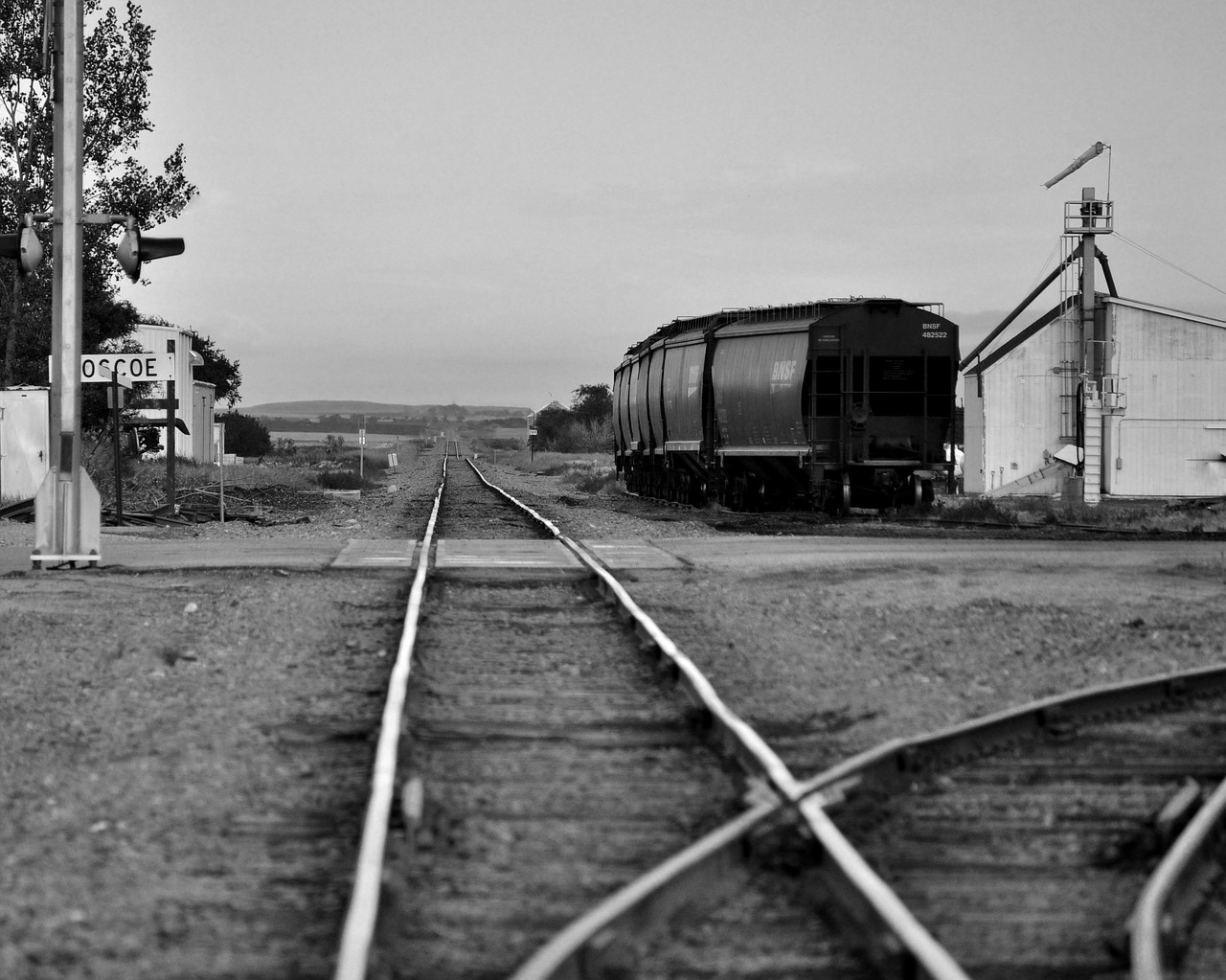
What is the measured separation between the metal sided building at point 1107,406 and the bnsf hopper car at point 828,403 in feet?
52.4

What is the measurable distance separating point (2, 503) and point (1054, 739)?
2477cm

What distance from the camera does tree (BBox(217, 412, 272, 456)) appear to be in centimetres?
11319

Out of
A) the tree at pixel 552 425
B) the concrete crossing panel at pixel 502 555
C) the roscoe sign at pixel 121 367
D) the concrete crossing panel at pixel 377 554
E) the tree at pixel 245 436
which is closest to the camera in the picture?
the concrete crossing panel at pixel 502 555

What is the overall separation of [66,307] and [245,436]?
10376 centimetres

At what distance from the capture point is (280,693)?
8.65 meters

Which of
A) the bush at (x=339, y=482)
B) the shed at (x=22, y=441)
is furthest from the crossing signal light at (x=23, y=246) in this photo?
the bush at (x=339, y=482)

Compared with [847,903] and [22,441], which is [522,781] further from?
[22,441]

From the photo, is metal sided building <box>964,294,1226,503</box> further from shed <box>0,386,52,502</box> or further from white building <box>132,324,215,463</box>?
white building <box>132,324,215,463</box>

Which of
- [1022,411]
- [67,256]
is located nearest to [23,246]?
[67,256]

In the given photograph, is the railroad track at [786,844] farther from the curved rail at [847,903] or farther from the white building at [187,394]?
the white building at [187,394]

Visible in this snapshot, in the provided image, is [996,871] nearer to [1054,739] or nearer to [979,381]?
[1054,739]

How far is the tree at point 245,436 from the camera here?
11319 cm

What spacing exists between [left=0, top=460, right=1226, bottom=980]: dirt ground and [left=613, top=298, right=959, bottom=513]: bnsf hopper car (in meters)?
9.61

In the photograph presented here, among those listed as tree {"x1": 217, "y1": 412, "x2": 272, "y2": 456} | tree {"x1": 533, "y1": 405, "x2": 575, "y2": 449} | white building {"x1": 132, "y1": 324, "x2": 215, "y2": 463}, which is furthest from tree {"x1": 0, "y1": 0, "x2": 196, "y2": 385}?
tree {"x1": 533, "y1": 405, "x2": 575, "y2": 449}
